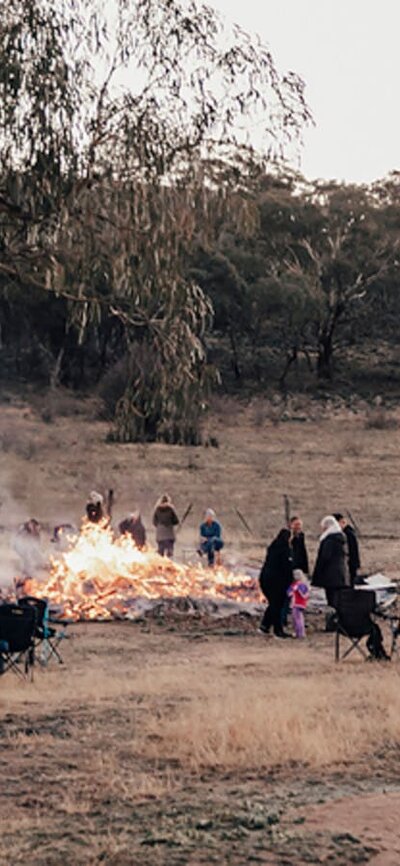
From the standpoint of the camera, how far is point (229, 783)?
1118cm

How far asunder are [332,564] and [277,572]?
72cm

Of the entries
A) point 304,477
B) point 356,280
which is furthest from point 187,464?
point 356,280

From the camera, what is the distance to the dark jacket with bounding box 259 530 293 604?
19.6 m

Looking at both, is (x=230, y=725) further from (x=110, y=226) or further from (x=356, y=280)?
(x=356, y=280)

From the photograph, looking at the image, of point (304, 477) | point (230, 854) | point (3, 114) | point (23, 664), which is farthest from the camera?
point (304, 477)

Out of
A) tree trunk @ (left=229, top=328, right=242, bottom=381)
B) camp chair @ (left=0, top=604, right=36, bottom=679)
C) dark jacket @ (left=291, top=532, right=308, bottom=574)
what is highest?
tree trunk @ (left=229, top=328, right=242, bottom=381)

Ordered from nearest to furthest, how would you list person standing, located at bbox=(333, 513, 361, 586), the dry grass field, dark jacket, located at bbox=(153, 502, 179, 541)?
the dry grass field
person standing, located at bbox=(333, 513, 361, 586)
dark jacket, located at bbox=(153, 502, 179, 541)

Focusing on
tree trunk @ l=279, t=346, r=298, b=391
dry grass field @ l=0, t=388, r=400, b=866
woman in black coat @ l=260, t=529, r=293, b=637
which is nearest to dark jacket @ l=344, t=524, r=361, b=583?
dry grass field @ l=0, t=388, r=400, b=866

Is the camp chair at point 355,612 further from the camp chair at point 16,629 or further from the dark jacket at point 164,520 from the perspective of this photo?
the dark jacket at point 164,520

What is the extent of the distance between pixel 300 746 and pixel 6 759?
7.03 ft

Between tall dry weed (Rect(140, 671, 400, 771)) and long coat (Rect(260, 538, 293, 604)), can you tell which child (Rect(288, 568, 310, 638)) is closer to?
long coat (Rect(260, 538, 293, 604))

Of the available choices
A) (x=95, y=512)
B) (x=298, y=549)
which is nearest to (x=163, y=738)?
(x=298, y=549)

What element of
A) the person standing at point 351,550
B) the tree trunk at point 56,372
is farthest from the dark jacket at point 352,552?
the tree trunk at point 56,372

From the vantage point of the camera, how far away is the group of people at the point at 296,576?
1930 centimetres
